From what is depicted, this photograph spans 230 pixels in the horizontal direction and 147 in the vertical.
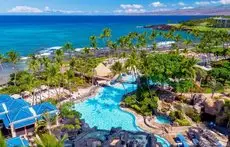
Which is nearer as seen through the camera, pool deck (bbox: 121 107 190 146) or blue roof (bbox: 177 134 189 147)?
blue roof (bbox: 177 134 189 147)

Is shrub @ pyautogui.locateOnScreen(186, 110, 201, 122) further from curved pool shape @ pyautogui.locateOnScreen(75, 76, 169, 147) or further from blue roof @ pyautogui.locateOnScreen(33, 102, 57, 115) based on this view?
blue roof @ pyautogui.locateOnScreen(33, 102, 57, 115)

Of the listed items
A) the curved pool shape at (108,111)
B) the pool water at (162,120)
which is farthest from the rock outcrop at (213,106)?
A: the curved pool shape at (108,111)

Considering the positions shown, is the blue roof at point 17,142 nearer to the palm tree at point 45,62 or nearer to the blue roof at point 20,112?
the blue roof at point 20,112

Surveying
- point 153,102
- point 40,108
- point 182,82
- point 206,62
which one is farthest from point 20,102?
point 206,62

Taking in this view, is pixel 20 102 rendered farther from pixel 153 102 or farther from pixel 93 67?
pixel 93 67

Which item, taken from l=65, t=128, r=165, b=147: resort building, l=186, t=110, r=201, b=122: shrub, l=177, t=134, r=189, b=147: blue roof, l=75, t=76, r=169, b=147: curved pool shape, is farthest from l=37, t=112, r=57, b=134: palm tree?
l=186, t=110, r=201, b=122: shrub
